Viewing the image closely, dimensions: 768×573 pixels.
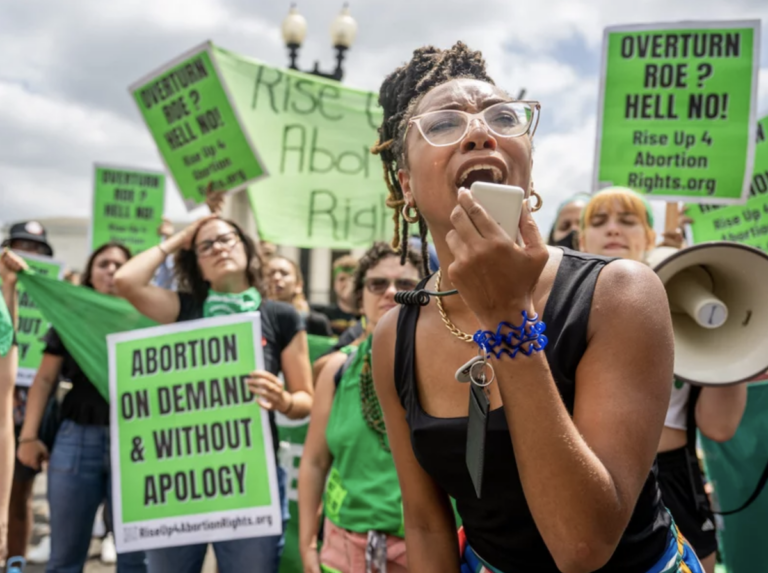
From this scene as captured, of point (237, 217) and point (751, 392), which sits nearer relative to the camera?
point (751, 392)

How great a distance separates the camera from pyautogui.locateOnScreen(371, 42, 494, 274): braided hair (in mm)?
1461

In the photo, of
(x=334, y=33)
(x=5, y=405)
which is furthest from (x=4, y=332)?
(x=334, y=33)

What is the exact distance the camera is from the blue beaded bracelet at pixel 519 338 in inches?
36.7

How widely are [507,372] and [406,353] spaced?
507 millimetres

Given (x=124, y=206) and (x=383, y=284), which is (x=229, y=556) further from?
(x=124, y=206)

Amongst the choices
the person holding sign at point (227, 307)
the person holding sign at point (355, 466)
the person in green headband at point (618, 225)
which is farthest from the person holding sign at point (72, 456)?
the person in green headband at point (618, 225)

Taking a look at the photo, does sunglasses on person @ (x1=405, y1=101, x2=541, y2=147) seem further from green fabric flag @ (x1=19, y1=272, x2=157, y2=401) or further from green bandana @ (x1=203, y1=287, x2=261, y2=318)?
green fabric flag @ (x1=19, y1=272, x2=157, y2=401)

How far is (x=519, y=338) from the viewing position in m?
0.93

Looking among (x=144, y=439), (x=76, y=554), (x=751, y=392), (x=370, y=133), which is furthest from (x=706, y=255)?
(x=370, y=133)

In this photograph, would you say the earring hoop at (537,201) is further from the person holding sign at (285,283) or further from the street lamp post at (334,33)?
the street lamp post at (334,33)

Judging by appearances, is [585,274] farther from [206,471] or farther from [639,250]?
[206,471]

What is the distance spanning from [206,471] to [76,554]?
95 cm

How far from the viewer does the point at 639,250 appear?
8.87ft

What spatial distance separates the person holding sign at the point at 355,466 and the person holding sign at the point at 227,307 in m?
0.34
